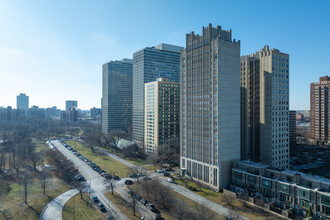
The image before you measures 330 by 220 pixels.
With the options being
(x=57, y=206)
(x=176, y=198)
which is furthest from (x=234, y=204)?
(x=57, y=206)

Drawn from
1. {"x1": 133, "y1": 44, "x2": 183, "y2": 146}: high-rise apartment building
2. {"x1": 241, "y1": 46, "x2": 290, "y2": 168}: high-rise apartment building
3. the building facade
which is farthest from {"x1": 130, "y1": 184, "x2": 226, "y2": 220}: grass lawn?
{"x1": 133, "y1": 44, "x2": 183, "y2": 146}: high-rise apartment building

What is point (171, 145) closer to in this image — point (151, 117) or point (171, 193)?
point (151, 117)

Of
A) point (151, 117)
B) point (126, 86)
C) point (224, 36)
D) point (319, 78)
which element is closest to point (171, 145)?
point (151, 117)

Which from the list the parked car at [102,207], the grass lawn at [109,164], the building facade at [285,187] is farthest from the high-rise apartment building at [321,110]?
the parked car at [102,207]

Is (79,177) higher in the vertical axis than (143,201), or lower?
higher

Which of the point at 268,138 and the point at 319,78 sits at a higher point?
the point at 319,78

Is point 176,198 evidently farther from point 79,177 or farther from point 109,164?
point 109,164

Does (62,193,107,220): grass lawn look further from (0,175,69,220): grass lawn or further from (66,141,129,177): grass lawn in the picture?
(66,141,129,177): grass lawn
